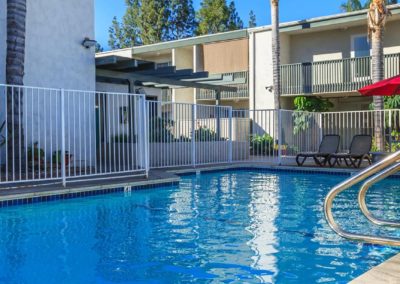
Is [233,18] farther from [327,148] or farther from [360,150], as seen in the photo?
[360,150]

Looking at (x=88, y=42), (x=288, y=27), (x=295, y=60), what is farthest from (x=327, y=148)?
(x=295, y=60)

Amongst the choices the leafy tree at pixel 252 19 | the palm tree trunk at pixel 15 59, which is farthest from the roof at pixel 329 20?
the leafy tree at pixel 252 19

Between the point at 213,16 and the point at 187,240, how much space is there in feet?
116

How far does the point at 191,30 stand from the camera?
1665 inches

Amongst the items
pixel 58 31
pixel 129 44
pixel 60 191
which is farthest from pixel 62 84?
pixel 129 44

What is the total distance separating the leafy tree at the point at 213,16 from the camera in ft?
127

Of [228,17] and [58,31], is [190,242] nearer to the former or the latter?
[58,31]

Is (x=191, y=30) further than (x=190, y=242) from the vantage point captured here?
Yes

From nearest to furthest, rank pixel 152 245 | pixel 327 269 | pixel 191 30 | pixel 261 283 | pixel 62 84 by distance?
pixel 261 283, pixel 327 269, pixel 152 245, pixel 62 84, pixel 191 30

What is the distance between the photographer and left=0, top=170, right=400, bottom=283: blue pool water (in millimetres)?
4320

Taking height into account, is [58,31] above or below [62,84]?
above

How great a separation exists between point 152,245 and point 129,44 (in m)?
39.7

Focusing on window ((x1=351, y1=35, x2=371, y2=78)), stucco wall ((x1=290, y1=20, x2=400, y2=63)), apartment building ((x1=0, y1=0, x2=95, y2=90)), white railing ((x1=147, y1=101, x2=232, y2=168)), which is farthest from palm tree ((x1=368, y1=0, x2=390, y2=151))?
apartment building ((x1=0, y1=0, x2=95, y2=90))

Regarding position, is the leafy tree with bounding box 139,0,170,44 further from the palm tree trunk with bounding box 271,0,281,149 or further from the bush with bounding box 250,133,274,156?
the bush with bounding box 250,133,274,156
